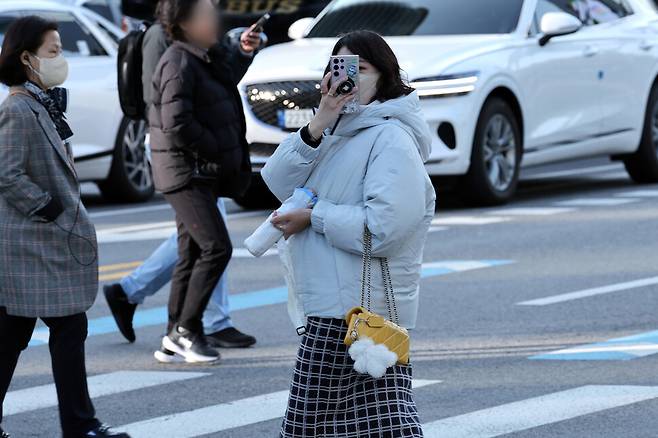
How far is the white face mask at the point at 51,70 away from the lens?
635 centimetres

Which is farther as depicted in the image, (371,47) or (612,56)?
(612,56)

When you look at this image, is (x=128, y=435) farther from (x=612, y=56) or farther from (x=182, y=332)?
(x=612, y=56)

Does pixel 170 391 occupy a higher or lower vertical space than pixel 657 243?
higher

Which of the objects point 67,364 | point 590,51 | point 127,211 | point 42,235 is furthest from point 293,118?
point 67,364

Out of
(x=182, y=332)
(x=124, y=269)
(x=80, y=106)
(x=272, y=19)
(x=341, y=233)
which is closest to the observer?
(x=341, y=233)

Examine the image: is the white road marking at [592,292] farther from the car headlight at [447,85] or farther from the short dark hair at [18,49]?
the short dark hair at [18,49]

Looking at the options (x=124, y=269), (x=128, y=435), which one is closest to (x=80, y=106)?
(x=124, y=269)

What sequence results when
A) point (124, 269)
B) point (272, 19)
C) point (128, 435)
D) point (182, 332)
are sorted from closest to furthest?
1. point (128, 435)
2. point (182, 332)
3. point (124, 269)
4. point (272, 19)

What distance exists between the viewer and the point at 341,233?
4824 mm

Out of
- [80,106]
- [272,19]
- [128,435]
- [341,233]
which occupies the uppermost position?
[341,233]

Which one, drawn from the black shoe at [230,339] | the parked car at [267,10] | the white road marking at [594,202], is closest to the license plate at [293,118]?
the white road marking at [594,202]

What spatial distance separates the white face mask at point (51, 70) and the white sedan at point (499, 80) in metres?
6.46

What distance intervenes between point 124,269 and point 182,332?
3.19m

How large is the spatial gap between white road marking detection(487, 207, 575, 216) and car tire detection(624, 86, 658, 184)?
1.91 m
